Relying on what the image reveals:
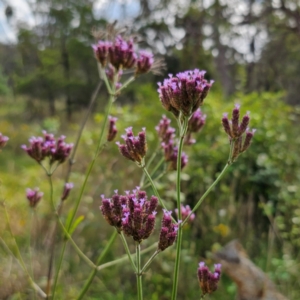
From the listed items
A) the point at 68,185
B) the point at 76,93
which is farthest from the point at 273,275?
the point at 76,93

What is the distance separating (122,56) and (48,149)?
0.45 meters

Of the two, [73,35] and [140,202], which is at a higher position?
[73,35]

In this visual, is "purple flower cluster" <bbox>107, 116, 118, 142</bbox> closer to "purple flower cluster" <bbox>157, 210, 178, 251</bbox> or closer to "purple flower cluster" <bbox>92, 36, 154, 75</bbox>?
"purple flower cluster" <bbox>92, 36, 154, 75</bbox>

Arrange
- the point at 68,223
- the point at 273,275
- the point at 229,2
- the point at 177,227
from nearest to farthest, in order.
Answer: the point at 177,227, the point at 68,223, the point at 273,275, the point at 229,2

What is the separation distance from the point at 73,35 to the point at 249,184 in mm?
10954

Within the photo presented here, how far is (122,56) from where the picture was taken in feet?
4.91

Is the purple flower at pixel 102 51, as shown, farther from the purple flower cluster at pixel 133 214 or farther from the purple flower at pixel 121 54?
the purple flower cluster at pixel 133 214

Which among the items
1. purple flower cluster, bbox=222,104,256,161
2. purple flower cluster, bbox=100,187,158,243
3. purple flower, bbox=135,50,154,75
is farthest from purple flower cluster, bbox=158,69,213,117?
purple flower, bbox=135,50,154,75

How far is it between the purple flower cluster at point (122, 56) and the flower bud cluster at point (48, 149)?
35 cm

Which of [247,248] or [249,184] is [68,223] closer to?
[247,248]

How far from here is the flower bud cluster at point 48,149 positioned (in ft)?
4.71

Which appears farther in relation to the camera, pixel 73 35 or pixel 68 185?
pixel 73 35

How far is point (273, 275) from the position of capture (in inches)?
109

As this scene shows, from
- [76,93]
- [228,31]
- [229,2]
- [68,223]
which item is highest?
[229,2]
